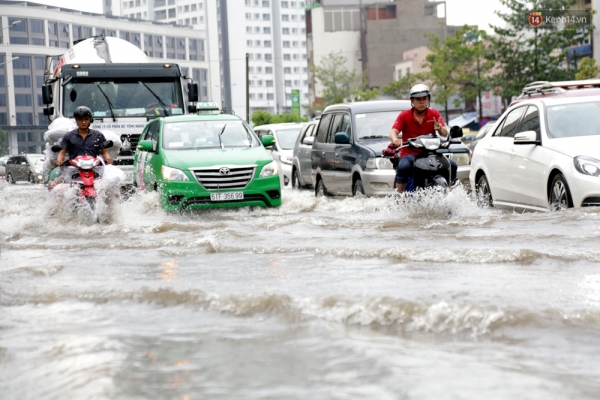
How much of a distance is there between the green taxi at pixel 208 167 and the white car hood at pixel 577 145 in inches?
183

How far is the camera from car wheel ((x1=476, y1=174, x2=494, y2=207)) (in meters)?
12.5

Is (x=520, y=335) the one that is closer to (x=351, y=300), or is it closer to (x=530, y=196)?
(x=351, y=300)

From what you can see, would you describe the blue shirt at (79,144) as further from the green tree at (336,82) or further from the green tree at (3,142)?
the green tree at (3,142)

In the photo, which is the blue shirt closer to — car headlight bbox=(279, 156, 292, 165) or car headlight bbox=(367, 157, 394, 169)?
car headlight bbox=(367, 157, 394, 169)

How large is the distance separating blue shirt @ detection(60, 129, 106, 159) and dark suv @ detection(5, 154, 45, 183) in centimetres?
3242

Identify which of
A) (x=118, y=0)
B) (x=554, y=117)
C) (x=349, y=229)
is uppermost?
(x=118, y=0)

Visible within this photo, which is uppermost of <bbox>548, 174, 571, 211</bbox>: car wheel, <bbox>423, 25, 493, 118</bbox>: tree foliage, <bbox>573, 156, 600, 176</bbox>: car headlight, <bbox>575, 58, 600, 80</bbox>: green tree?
<bbox>423, 25, 493, 118</bbox>: tree foliage

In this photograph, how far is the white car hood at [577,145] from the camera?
10083 mm

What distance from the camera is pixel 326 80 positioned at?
304ft

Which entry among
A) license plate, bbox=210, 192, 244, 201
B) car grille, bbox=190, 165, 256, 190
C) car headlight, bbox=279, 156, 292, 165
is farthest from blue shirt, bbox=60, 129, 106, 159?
car headlight, bbox=279, 156, 292, 165

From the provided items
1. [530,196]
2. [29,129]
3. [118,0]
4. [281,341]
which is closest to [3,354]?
[281,341]

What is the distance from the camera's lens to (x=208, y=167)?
45.5 feet

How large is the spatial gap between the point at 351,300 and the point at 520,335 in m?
1.12

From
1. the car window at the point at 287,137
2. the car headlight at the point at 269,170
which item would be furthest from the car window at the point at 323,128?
the car window at the point at 287,137
